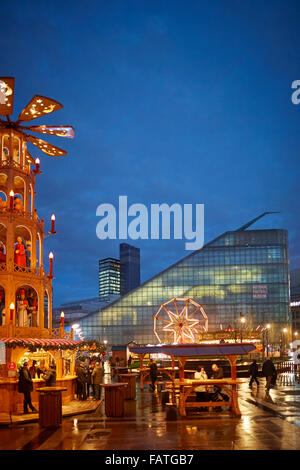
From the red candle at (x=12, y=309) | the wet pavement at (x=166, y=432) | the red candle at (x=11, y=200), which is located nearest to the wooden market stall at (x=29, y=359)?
the red candle at (x=12, y=309)

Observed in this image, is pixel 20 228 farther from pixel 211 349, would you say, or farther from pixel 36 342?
pixel 211 349

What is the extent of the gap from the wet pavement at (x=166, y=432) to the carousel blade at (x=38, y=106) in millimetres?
11472

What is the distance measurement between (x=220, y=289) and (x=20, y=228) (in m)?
69.2

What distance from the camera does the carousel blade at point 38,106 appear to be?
63.6ft

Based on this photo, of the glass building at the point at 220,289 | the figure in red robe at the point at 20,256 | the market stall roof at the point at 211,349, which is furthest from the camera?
the glass building at the point at 220,289

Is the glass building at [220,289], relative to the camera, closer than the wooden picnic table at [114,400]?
No

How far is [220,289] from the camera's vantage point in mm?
87250

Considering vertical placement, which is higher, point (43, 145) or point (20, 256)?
point (43, 145)

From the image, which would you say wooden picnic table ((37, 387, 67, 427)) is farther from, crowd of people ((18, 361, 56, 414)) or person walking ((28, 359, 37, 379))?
person walking ((28, 359, 37, 379))

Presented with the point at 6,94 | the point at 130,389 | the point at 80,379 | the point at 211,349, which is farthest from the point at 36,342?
the point at 6,94

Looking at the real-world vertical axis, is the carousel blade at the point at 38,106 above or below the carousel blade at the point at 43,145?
above

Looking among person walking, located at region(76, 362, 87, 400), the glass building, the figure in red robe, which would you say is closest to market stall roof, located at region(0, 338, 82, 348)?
person walking, located at region(76, 362, 87, 400)

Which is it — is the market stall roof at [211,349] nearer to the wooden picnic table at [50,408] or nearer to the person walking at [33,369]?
the wooden picnic table at [50,408]
